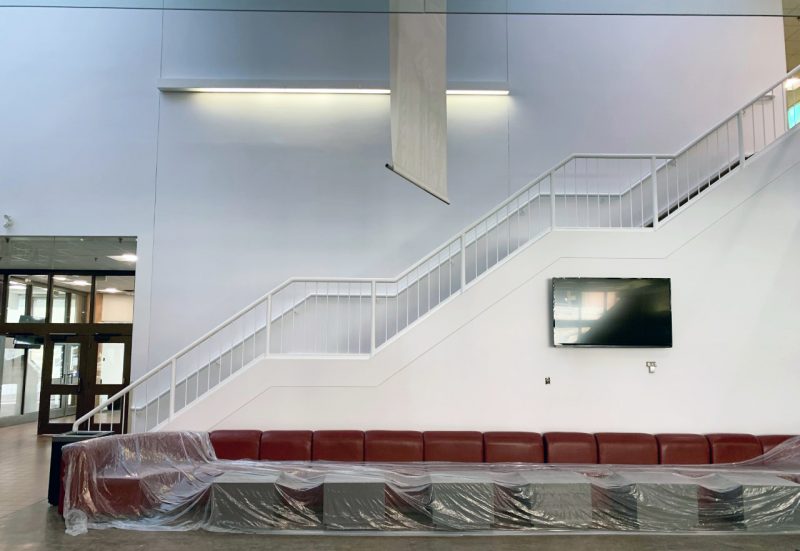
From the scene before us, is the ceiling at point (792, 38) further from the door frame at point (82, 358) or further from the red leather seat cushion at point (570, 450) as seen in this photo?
the door frame at point (82, 358)

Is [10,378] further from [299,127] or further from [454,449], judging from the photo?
[454,449]

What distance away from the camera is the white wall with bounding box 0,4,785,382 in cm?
892

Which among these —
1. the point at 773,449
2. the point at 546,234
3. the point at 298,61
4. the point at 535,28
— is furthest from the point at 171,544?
the point at 535,28

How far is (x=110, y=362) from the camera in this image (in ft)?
34.8

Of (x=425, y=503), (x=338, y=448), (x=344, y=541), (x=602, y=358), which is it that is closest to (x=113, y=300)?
(x=338, y=448)

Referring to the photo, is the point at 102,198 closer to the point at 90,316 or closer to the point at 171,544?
the point at 90,316

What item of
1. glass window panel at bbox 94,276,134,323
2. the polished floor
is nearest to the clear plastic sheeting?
the polished floor

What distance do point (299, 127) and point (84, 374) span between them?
19.6 feet

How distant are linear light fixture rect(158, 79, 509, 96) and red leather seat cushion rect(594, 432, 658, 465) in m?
5.41

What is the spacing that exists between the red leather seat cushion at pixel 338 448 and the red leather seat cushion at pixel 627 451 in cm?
274

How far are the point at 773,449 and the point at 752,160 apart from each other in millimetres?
3486

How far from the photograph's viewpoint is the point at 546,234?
7125 millimetres

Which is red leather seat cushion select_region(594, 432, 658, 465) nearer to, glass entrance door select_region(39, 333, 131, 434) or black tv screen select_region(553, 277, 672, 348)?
black tv screen select_region(553, 277, 672, 348)

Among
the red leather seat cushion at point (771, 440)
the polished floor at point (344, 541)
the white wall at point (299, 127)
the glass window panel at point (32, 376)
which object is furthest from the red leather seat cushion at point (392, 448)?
the glass window panel at point (32, 376)
